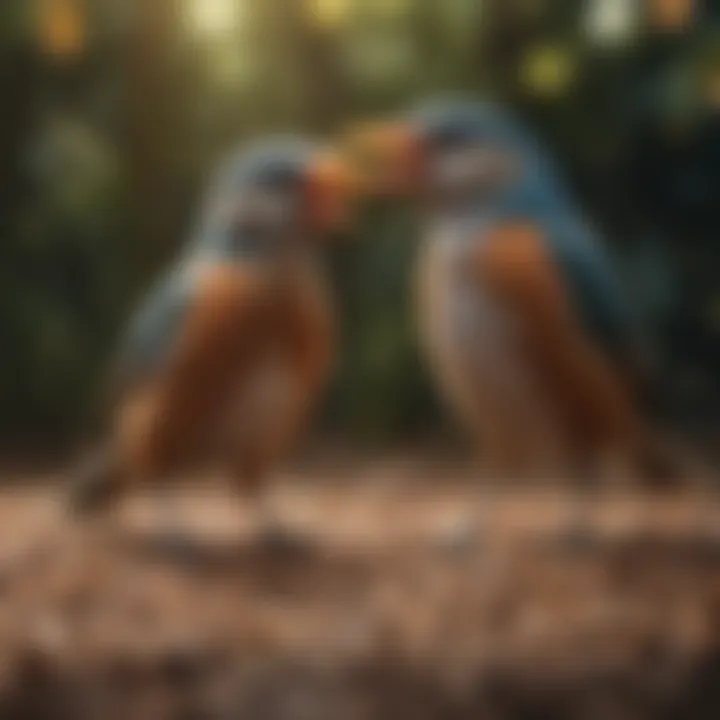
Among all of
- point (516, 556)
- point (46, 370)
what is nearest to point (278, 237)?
point (46, 370)

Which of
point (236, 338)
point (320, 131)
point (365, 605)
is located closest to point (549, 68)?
point (320, 131)

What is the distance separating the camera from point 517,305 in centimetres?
150

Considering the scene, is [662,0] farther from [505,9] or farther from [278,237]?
[278,237]

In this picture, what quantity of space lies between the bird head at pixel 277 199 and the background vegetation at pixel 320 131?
0.02 metres

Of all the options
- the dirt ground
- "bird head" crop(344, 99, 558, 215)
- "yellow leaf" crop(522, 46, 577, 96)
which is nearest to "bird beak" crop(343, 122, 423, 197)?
"bird head" crop(344, 99, 558, 215)

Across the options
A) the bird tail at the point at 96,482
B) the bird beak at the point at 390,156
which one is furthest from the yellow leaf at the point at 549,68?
the bird tail at the point at 96,482

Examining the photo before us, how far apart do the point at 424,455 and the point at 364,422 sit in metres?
0.06

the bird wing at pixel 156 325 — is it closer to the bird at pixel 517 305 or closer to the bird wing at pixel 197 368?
the bird wing at pixel 197 368

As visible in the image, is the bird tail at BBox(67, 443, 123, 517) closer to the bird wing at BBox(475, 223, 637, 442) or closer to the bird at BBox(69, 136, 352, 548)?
the bird at BBox(69, 136, 352, 548)

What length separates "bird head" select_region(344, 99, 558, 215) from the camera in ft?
4.93

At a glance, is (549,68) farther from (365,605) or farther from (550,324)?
(365,605)

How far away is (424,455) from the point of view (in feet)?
4.92

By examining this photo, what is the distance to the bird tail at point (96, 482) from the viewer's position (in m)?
1.50

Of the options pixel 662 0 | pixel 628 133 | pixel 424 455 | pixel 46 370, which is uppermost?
pixel 662 0
